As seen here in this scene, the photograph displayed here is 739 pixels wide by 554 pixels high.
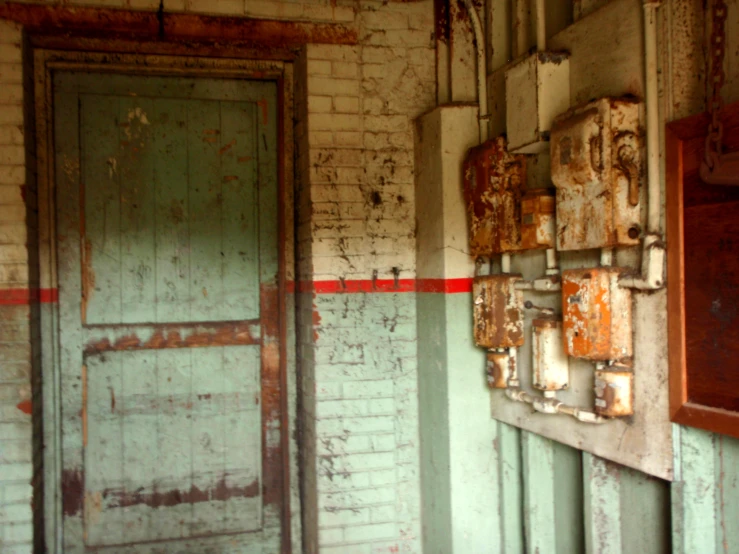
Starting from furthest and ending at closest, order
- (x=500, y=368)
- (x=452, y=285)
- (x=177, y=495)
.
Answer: (x=177, y=495)
(x=452, y=285)
(x=500, y=368)

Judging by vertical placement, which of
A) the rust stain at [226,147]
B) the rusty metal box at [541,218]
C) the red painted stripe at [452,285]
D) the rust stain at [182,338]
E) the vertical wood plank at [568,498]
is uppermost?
the rust stain at [226,147]

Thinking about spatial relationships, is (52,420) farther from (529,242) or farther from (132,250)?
(529,242)

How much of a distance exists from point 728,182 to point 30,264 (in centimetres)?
266

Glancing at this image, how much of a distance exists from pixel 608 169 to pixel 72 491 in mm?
2742

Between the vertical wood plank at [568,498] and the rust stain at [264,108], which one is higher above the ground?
the rust stain at [264,108]

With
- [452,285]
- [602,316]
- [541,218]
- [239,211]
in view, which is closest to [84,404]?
[239,211]

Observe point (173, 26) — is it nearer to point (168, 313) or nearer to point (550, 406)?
point (168, 313)

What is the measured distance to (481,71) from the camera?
2.71 m

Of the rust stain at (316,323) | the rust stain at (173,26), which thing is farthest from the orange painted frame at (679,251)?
the rust stain at (173,26)

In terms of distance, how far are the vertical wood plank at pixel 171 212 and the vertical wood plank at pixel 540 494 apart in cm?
175

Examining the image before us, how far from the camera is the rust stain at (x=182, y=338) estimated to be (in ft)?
9.75

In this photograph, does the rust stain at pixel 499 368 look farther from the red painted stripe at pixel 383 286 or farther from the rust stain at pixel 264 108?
the rust stain at pixel 264 108

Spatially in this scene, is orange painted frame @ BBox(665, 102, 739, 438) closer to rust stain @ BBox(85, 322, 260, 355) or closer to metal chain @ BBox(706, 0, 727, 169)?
metal chain @ BBox(706, 0, 727, 169)

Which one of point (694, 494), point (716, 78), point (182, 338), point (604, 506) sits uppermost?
point (716, 78)
